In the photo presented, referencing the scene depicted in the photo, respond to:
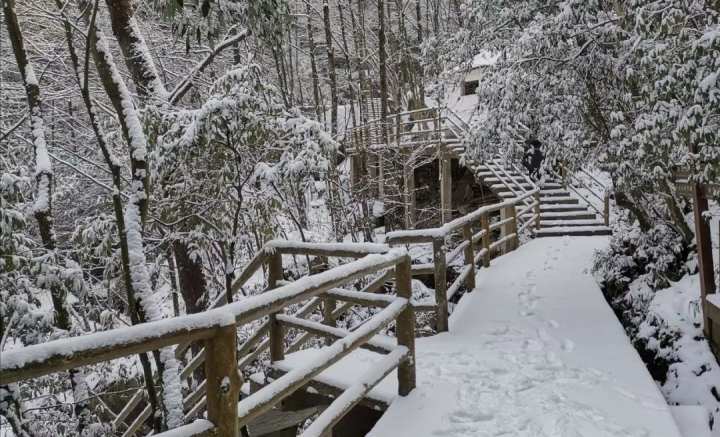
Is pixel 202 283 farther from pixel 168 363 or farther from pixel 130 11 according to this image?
pixel 130 11

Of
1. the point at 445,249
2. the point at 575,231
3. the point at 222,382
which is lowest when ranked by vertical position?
the point at 575,231

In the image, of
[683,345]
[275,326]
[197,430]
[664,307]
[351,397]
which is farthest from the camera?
[664,307]

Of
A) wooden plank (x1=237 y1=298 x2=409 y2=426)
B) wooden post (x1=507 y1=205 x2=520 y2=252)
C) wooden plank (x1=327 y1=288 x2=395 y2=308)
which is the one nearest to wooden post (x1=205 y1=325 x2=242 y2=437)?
wooden plank (x1=237 y1=298 x2=409 y2=426)

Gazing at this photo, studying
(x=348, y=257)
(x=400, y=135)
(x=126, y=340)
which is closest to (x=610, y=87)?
(x=348, y=257)

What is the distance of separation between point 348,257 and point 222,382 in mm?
2038

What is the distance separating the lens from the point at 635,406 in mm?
3430

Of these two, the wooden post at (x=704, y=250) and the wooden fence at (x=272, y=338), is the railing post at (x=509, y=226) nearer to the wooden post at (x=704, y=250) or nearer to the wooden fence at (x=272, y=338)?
the wooden post at (x=704, y=250)

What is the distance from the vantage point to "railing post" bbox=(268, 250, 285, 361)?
3949 mm

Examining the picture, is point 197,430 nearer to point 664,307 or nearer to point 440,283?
point 440,283

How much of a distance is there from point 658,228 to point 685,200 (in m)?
0.52

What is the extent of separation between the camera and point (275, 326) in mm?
3949

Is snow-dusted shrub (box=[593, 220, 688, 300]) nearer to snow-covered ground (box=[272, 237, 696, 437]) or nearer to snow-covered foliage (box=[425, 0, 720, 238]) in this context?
snow-covered foliage (box=[425, 0, 720, 238])

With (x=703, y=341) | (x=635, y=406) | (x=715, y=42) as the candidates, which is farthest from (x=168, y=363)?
(x=703, y=341)

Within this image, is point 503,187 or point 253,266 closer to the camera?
point 253,266
